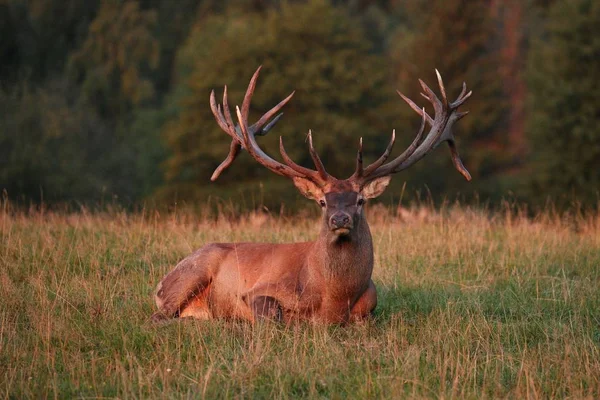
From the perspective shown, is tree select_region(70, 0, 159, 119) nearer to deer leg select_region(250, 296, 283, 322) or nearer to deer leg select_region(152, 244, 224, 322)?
deer leg select_region(152, 244, 224, 322)

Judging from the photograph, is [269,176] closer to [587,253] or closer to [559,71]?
[559,71]

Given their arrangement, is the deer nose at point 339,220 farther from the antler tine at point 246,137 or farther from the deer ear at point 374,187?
the antler tine at point 246,137

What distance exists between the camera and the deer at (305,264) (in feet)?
24.0

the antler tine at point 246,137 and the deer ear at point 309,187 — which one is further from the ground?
the antler tine at point 246,137

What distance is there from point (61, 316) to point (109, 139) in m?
31.4

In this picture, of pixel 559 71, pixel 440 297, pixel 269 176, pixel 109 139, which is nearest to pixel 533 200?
pixel 559 71

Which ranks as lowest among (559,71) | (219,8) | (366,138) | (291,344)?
(291,344)

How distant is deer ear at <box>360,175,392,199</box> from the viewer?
24.6ft

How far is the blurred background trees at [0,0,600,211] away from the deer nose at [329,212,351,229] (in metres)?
18.3

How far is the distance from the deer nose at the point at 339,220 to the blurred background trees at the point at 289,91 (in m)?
18.3

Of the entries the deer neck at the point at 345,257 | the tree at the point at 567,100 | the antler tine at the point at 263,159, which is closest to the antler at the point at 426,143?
the deer neck at the point at 345,257

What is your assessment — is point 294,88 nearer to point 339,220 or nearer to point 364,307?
point 364,307

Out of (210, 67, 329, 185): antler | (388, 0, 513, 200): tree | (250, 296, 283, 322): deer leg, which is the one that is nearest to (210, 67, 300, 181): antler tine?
(210, 67, 329, 185): antler

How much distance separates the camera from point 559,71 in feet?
96.4
